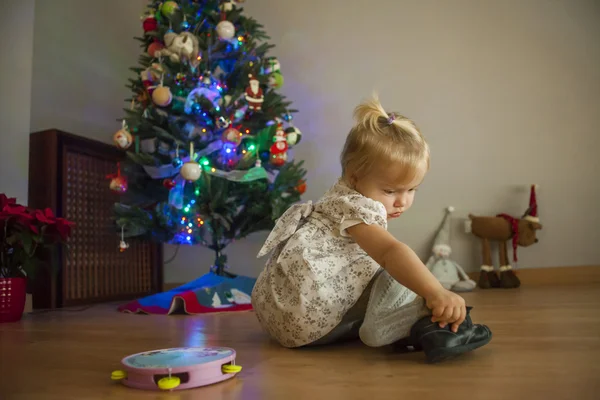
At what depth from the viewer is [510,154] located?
266cm

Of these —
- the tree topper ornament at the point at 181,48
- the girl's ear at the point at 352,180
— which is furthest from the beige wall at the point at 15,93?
the girl's ear at the point at 352,180

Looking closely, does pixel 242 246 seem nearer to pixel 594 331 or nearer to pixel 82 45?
pixel 82 45

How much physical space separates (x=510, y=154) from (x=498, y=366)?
6.41ft

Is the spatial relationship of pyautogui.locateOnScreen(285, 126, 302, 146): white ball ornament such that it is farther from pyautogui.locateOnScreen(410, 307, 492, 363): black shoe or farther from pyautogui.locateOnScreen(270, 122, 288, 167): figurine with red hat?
pyautogui.locateOnScreen(410, 307, 492, 363): black shoe

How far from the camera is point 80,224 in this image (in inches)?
97.2

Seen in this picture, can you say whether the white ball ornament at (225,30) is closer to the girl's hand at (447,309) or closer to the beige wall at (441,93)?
the beige wall at (441,93)

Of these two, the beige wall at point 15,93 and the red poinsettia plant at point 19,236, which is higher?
the beige wall at point 15,93

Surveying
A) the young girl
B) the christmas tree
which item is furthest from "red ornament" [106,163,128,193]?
the young girl

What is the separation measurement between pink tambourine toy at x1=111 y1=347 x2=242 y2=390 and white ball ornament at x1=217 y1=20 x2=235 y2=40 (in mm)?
1583

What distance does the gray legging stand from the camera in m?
1.00

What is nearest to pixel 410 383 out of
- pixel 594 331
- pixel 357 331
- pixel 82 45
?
pixel 357 331

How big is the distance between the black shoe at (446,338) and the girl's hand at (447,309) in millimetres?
11

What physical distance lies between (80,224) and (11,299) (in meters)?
0.64

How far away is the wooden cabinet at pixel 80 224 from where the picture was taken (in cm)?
234
